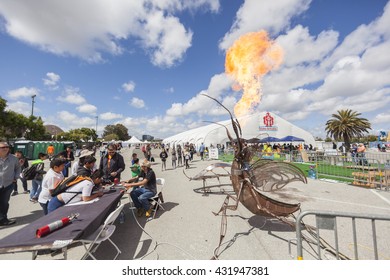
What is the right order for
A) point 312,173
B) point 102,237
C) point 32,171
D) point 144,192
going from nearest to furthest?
point 102,237 → point 144,192 → point 32,171 → point 312,173

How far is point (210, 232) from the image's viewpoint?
12.9 ft

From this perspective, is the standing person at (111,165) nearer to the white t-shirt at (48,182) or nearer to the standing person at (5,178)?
the white t-shirt at (48,182)

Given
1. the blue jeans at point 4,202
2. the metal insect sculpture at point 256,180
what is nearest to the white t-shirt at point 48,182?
the blue jeans at point 4,202

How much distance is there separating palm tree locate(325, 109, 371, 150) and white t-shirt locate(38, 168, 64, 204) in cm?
3161

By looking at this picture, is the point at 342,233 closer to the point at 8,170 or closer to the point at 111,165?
the point at 111,165

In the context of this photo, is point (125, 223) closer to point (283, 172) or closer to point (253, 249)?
point (253, 249)

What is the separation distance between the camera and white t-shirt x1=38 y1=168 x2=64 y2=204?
13.4 feet

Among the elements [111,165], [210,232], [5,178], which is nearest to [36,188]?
[5,178]

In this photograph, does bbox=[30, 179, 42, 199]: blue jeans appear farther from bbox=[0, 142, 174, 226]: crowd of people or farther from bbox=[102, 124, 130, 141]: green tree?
bbox=[102, 124, 130, 141]: green tree

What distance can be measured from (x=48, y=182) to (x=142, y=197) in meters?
2.08

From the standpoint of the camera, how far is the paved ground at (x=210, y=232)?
319 centimetres

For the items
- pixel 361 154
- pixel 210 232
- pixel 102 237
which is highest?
pixel 361 154
